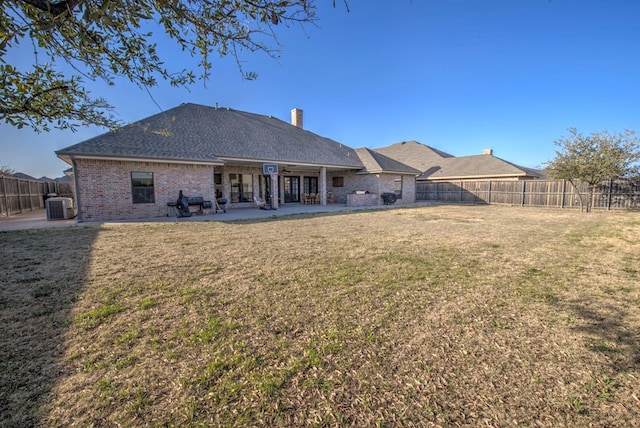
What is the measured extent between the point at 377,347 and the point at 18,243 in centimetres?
940

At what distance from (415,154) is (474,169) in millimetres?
7670

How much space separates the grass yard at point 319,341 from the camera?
1849mm

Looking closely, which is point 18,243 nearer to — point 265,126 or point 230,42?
point 230,42

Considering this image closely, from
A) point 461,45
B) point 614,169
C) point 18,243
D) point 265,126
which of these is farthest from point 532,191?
point 18,243

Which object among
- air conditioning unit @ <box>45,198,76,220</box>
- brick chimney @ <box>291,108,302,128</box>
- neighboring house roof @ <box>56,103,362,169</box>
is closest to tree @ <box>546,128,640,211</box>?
neighboring house roof @ <box>56,103,362,169</box>

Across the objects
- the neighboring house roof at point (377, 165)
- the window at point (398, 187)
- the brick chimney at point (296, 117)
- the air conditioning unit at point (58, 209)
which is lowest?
the air conditioning unit at point (58, 209)

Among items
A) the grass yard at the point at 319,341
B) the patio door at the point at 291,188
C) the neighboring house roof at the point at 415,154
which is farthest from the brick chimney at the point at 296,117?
the grass yard at the point at 319,341

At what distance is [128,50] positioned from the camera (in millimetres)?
3619

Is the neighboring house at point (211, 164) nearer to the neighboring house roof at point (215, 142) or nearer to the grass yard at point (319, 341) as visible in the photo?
the neighboring house roof at point (215, 142)

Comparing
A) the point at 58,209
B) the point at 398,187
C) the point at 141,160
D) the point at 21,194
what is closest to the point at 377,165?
the point at 398,187

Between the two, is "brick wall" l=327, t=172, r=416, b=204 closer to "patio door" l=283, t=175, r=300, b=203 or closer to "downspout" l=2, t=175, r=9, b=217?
"patio door" l=283, t=175, r=300, b=203

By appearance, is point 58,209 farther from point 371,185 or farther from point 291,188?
point 371,185

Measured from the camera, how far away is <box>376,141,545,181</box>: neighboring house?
79.4 feet

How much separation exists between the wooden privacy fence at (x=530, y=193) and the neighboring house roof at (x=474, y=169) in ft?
3.30
